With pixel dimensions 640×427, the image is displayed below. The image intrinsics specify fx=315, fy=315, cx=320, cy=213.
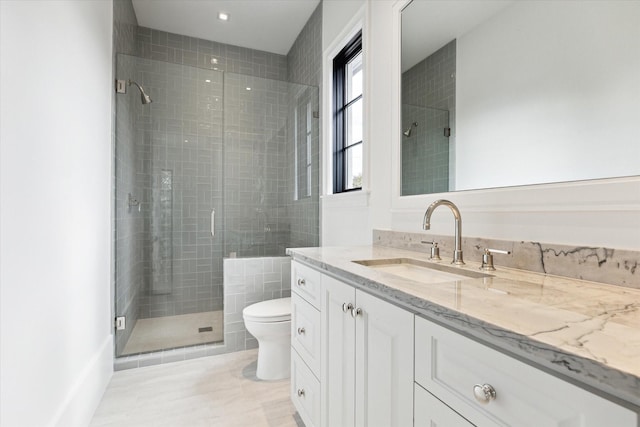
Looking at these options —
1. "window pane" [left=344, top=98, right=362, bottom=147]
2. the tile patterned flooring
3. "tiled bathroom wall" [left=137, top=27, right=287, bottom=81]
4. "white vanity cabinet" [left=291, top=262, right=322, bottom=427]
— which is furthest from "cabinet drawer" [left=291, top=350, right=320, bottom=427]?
"tiled bathroom wall" [left=137, top=27, right=287, bottom=81]

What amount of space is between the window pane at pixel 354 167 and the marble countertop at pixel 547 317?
135 cm

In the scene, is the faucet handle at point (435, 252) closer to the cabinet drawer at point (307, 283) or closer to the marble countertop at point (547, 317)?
the marble countertop at point (547, 317)

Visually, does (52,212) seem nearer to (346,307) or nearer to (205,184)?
(346,307)

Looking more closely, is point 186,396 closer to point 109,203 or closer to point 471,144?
point 109,203

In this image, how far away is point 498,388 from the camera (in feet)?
1.75

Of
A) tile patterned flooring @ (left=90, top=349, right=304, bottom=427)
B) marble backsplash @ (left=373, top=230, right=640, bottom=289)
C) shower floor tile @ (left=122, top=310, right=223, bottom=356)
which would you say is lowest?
tile patterned flooring @ (left=90, top=349, right=304, bottom=427)

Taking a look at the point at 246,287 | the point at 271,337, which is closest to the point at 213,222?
the point at 246,287

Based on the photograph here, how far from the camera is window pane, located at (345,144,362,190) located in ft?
7.34

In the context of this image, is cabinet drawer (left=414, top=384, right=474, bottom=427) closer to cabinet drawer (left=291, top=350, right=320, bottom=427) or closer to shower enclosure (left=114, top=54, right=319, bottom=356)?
cabinet drawer (left=291, top=350, right=320, bottom=427)

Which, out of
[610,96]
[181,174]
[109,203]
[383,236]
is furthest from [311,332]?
[181,174]

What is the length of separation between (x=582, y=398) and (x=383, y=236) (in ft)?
4.46

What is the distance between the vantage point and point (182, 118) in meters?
2.80

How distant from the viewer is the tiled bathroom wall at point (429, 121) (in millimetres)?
1431

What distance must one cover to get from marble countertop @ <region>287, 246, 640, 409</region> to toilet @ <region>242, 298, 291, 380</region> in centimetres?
116
